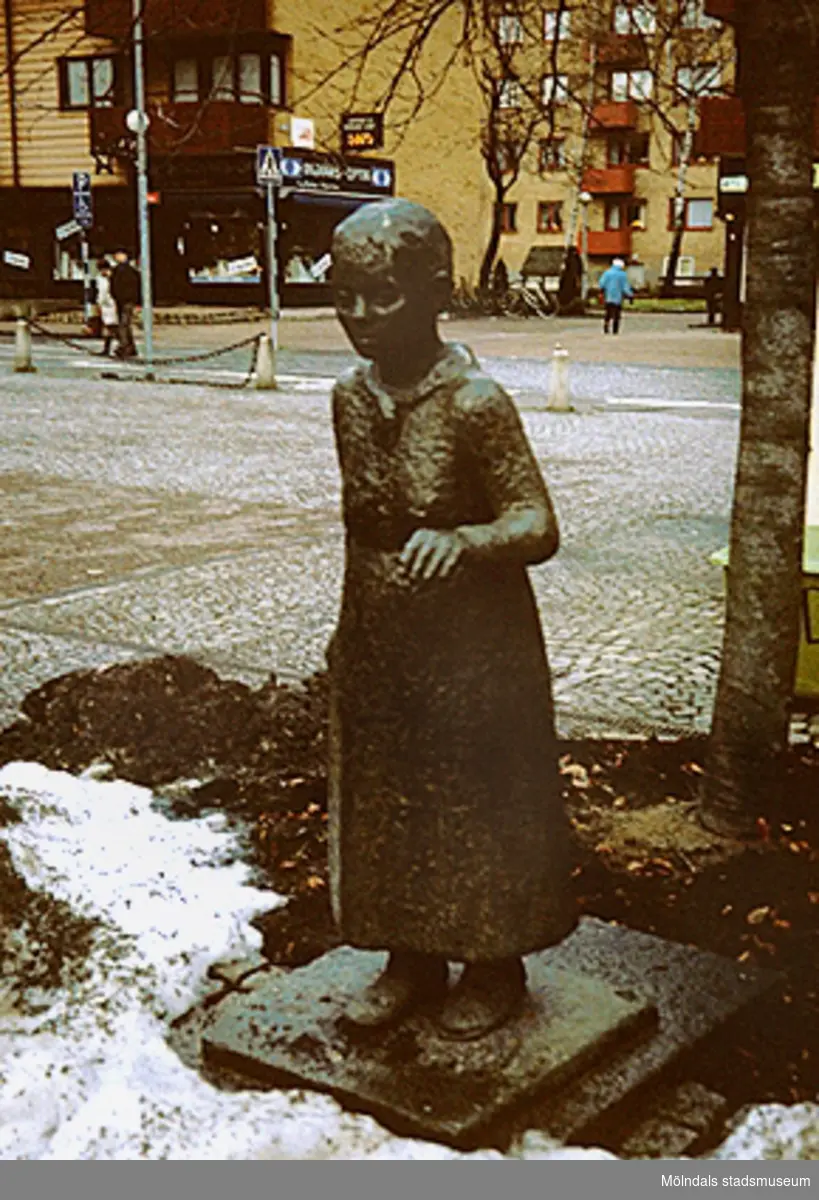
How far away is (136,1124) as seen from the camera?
299 centimetres

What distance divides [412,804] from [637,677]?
11.6 feet

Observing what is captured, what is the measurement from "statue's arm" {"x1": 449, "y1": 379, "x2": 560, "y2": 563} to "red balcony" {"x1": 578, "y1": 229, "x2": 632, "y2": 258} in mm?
63327

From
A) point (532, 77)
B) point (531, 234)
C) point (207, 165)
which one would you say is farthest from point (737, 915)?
point (531, 234)

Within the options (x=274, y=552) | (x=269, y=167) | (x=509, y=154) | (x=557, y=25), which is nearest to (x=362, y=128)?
(x=274, y=552)

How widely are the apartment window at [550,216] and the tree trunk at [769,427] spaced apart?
204 feet

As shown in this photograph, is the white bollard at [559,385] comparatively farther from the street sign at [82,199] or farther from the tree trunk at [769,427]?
the street sign at [82,199]

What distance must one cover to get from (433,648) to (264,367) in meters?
17.4

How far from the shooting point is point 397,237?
2.69 m

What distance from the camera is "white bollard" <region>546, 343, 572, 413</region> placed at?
17.5 meters

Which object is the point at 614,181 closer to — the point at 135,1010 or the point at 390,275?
the point at 135,1010

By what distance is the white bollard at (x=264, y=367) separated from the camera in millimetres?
19797

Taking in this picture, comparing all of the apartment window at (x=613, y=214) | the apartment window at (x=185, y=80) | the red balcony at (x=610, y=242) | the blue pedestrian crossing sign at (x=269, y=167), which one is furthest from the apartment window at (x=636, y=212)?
the blue pedestrian crossing sign at (x=269, y=167)

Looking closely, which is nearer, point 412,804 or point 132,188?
point 412,804
